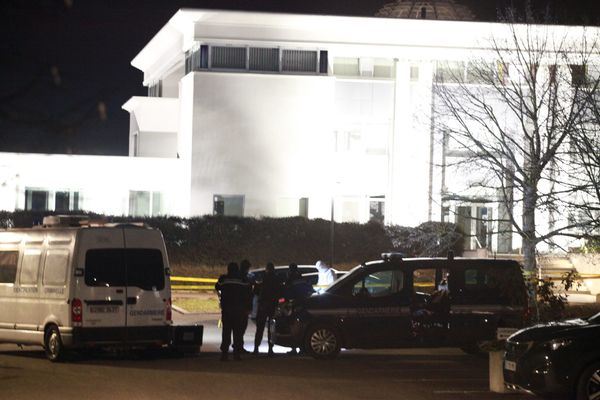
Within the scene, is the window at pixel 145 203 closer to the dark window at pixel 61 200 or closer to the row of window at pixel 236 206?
the dark window at pixel 61 200

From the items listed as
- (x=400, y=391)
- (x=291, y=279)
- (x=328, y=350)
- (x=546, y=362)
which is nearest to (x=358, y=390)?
(x=400, y=391)

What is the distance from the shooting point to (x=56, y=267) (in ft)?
65.6

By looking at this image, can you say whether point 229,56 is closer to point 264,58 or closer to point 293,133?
point 264,58

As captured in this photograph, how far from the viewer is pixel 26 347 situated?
23.7 metres

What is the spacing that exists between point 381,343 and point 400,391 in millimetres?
4892

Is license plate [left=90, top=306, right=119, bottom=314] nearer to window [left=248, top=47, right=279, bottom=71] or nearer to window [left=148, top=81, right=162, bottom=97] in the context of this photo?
window [left=248, top=47, right=279, bottom=71]

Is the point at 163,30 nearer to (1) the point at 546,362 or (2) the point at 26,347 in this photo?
(2) the point at 26,347

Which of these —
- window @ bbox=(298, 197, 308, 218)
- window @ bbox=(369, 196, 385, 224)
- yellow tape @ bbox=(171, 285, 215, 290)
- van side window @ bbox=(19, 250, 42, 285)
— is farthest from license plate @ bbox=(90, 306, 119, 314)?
window @ bbox=(369, 196, 385, 224)

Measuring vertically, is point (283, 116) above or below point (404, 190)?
above

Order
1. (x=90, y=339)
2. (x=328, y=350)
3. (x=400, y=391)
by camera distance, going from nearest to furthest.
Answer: (x=400, y=391) → (x=90, y=339) → (x=328, y=350)

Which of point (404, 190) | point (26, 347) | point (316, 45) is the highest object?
point (316, 45)

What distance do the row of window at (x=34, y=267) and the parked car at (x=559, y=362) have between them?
8.76m

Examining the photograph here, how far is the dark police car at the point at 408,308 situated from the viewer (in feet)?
69.1

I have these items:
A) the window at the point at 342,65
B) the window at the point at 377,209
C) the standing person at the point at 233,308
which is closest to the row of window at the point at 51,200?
the window at the point at 342,65
